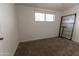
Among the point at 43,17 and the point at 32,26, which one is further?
the point at 43,17

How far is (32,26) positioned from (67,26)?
201 cm

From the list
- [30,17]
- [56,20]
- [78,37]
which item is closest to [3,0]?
[30,17]

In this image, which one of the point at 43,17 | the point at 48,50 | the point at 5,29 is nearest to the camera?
the point at 5,29

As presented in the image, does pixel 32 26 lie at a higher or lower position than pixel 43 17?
lower

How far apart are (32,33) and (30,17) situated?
865 millimetres

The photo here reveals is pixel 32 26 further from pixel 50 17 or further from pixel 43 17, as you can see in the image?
pixel 50 17

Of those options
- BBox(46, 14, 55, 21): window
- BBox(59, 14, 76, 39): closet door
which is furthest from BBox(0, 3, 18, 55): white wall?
BBox(59, 14, 76, 39): closet door

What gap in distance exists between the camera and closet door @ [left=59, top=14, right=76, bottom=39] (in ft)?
13.4

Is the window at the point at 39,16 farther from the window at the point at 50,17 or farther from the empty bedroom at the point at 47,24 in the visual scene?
the window at the point at 50,17

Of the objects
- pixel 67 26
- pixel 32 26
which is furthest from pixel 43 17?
pixel 67 26

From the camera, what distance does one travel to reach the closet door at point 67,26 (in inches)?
161

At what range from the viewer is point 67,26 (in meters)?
4.36

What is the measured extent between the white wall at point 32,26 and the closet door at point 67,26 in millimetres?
318

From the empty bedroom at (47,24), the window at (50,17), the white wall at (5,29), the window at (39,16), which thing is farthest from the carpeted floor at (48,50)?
the window at (39,16)
